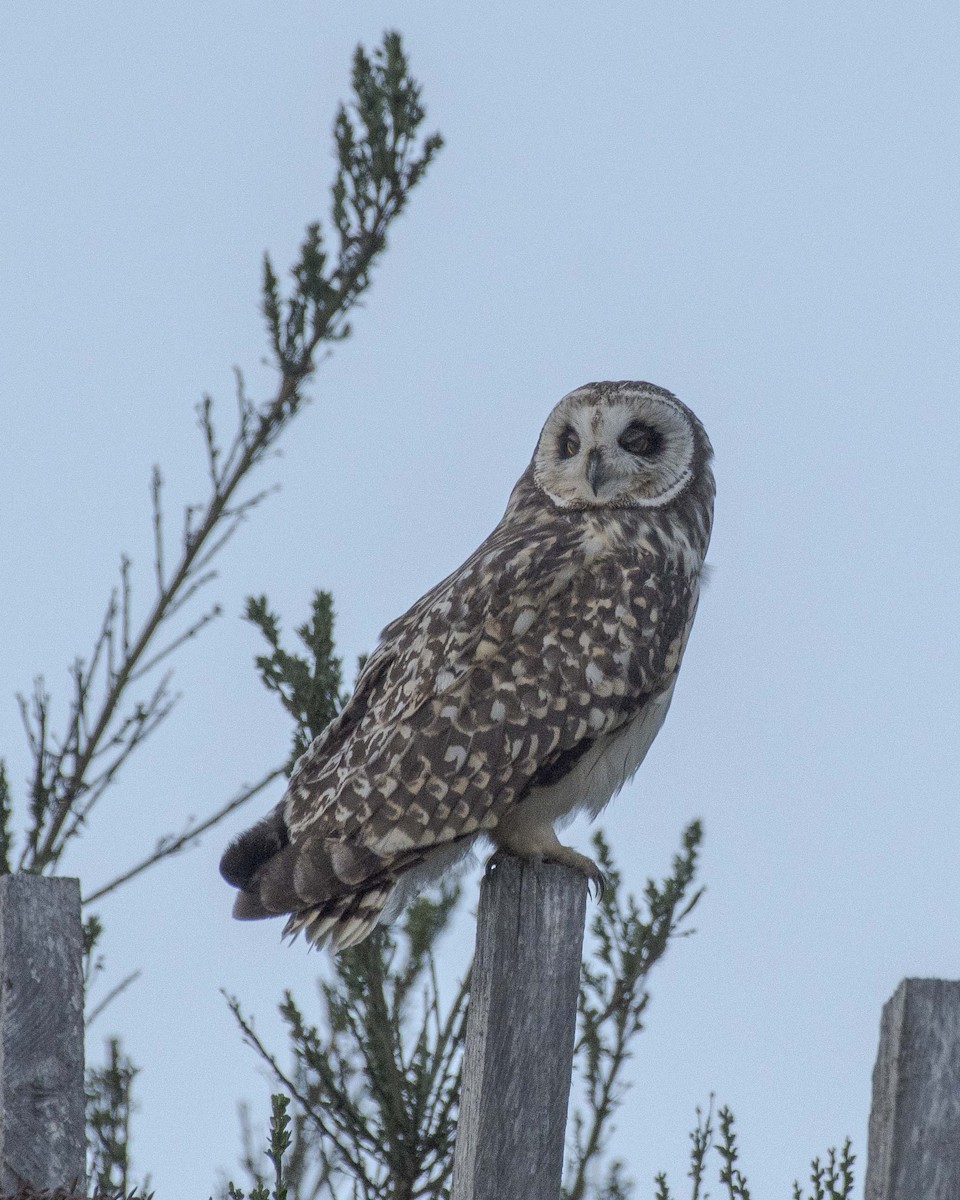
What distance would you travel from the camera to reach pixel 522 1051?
257cm

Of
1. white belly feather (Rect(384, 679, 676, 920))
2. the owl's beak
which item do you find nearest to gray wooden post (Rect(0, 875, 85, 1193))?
white belly feather (Rect(384, 679, 676, 920))

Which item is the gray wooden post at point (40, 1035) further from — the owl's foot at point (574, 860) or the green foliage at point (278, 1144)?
the owl's foot at point (574, 860)

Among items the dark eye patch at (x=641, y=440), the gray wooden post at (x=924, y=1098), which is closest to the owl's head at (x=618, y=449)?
the dark eye patch at (x=641, y=440)

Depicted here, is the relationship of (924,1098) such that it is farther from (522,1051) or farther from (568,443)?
(568,443)

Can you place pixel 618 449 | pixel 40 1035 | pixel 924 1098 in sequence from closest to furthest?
pixel 924 1098, pixel 40 1035, pixel 618 449

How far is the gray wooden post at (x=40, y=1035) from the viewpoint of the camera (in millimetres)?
2805

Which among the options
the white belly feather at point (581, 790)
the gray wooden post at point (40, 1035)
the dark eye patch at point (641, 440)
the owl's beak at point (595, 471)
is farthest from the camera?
the dark eye patch at point (641, 440)

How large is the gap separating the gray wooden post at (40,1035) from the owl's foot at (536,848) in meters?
1.38

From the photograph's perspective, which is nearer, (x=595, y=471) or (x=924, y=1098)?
(x=924, y=1098)

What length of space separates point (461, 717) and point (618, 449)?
1140mm

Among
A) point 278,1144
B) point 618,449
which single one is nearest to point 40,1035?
point 278,1144

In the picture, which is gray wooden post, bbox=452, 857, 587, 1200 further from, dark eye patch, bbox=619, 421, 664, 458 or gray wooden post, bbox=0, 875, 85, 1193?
dark eye patch, bbox=619, 421, 664, 458

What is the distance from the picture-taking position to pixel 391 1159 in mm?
4129

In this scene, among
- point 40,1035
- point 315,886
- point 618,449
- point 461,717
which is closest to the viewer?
point 40,1035
